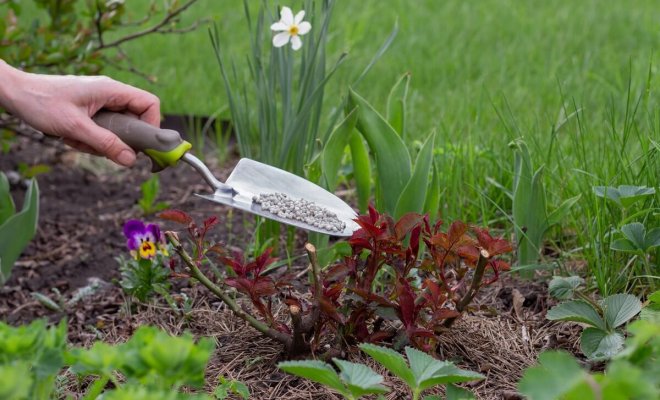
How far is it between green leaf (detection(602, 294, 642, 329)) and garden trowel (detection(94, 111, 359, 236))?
579 mm

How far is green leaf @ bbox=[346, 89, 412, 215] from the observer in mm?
2256

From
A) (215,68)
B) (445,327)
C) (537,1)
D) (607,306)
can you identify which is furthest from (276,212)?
(537,1)

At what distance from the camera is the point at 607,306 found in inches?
70.3

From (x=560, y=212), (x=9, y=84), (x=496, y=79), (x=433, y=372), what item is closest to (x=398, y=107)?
(x=560, y=212)

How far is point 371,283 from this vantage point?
1796 mm

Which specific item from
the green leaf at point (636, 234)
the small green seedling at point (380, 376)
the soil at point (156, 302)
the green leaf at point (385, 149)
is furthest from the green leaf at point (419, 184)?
the small green seedling at point (380, 376)

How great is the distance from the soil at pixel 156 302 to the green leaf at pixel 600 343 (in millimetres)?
157

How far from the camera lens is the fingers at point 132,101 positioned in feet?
6.47

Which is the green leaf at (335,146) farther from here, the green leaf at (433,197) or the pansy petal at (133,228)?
the pansy petal at (133,228)

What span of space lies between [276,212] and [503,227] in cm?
99

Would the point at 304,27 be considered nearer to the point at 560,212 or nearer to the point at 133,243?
the point at 133,243

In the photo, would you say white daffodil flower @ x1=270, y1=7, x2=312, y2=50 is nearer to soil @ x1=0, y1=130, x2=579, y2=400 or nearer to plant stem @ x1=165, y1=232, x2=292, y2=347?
soil @ x1=0, y1=130, x2=579, y2=400

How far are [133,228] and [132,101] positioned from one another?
1.17 feet

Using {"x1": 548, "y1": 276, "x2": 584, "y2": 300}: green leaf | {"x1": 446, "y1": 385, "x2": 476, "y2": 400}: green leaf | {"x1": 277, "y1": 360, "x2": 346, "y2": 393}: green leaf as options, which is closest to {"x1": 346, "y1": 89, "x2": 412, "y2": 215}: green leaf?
{"x1": 548, "y1": 276, "x2": 584, "y2": 300}: green leaf
